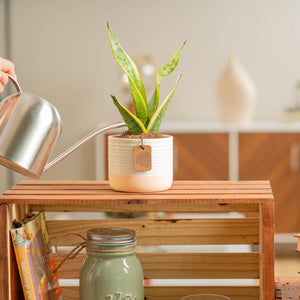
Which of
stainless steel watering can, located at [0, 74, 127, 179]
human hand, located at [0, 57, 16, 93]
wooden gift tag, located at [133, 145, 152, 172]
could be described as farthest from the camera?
wooden gift tag, located at [133, 145, 152, 172]

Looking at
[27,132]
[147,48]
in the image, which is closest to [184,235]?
[27,132]

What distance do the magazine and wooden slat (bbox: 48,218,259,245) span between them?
77mm

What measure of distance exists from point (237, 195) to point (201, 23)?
351cm

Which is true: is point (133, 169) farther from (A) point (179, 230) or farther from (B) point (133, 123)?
(A) point (179, 230)

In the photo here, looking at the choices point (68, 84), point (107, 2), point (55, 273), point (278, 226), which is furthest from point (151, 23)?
point (55, 273)

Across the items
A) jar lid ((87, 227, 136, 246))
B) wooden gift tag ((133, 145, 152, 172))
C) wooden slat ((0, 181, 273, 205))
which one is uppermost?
wooden gift tag ((133, 145, 152, 172))

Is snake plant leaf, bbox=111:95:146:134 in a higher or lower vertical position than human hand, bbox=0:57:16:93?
lower

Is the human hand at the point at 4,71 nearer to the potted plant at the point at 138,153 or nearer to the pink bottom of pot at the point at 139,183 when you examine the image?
the potted plant at the point at 138,153

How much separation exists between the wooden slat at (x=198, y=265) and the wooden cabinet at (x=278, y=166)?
2.66 m

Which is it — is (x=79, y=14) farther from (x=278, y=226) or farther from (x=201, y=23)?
(x=278, y=226)

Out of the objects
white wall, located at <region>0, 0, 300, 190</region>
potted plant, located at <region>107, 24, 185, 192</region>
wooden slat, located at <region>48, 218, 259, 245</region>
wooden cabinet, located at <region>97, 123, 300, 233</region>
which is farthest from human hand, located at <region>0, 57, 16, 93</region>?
white wall, located at <region>0, 0, 300, 190</region>

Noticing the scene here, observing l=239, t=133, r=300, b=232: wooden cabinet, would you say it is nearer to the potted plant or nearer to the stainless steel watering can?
the potted plant

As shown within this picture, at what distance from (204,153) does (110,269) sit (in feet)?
9.83

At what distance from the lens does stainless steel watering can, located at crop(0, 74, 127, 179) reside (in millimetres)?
1313
